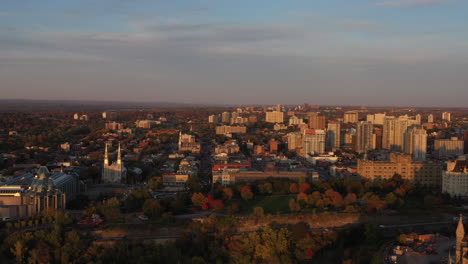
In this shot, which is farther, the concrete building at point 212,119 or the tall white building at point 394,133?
the concrete building at point 212,119

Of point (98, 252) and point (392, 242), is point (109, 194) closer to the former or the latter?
point (98, 252)

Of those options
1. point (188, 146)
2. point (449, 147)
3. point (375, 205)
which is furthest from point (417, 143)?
point (375, 205)

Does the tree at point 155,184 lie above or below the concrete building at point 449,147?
below

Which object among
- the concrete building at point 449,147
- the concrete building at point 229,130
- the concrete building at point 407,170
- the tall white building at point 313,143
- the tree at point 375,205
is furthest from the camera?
the concrete building at point 229,130

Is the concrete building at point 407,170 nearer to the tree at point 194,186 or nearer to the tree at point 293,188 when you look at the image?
the tree at point 293,188

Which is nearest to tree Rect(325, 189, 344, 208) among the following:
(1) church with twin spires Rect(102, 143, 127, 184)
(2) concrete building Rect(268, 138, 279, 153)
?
(1) church with twin spires Rect(102, 143, 127, 184)

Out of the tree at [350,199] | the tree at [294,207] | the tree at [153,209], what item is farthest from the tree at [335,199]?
the tree at [153,209]

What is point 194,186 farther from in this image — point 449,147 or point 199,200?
point 449,147
